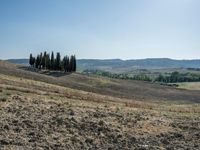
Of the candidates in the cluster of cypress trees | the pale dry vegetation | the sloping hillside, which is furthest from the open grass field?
the cluster of cypress trees

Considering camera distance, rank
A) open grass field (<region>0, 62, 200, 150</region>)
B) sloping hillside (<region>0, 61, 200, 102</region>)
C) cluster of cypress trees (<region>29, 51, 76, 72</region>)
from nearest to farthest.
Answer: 1. open grass field (<region>0, 62, 200, 150</region>)
2. sloping hillside (<region>0, 61, 200, 102</region>)
3. cluster of cypress trees (<region>29, 51, 76, 72</region>)

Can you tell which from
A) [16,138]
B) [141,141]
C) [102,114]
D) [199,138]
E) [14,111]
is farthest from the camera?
[102,114]

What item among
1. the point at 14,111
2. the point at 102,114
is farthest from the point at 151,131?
the point at 14,111

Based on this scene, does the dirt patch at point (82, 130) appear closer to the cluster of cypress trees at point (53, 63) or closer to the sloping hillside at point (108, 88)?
the sloping hillside at point (108, 88)

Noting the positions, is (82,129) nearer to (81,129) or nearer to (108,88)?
(81,129)

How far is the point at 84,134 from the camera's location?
19.3 meters

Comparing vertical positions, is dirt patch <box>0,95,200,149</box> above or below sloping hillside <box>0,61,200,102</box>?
above

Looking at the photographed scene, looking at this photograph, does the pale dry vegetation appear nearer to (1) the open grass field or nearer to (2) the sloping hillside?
(1) the open grass field

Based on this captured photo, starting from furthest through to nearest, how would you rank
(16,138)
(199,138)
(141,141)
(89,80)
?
(89,80), (199,138), (141,141), (16,138)

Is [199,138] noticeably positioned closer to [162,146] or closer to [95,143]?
[162,146]

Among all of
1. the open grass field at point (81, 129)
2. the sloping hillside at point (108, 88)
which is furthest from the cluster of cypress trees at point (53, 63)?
the open grass field at point (81, 129)

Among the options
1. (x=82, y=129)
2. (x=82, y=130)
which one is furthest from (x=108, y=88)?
(x=82, y=130)

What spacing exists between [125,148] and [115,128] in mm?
3360

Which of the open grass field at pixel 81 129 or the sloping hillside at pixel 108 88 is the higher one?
the open grass field at pixel 81 129
